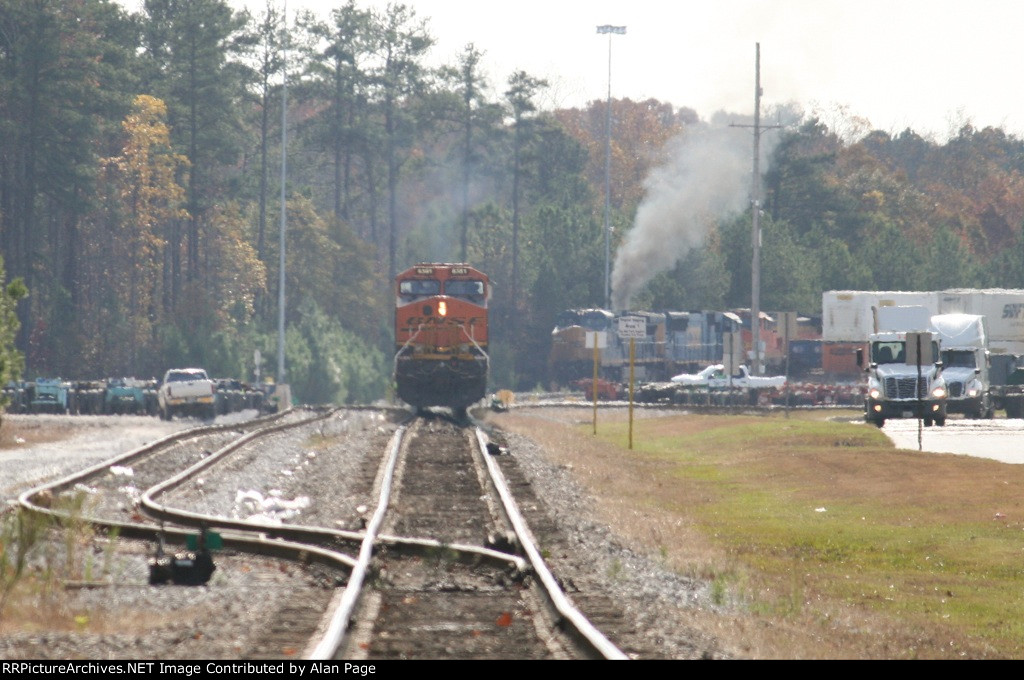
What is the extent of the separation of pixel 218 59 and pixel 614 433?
168 feet

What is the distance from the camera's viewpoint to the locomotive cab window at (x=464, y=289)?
4016 cm

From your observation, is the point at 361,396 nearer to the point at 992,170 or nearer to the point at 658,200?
the point at 658,200

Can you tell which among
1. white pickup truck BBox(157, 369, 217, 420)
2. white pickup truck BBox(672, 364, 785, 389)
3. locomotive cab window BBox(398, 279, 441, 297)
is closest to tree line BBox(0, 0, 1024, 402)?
white pickup truck BBox(672, 364, 785, 389)

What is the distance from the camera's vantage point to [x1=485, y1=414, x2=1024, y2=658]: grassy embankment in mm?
12172

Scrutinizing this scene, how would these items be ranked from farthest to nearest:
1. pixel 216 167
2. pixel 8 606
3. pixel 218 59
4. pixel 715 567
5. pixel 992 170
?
Answer: pixel 992 170 → pixel 216 167 → pixel 218 59 → pixel 715 567 → pixel 8 606

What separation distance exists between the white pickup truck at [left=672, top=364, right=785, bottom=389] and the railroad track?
39520 mm

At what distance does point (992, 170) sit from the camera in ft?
443

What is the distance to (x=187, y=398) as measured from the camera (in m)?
45.6

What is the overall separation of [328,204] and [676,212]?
3726cm

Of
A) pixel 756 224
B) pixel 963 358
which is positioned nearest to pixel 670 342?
pixel 756 224

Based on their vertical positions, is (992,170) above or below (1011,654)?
above

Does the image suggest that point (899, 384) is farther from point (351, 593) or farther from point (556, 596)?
point (351, 593)

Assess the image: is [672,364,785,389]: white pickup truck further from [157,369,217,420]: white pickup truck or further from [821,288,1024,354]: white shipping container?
[157,369,217,420]: white pickup truck
